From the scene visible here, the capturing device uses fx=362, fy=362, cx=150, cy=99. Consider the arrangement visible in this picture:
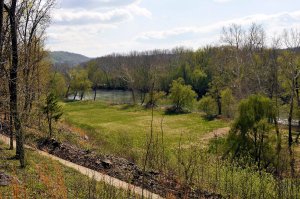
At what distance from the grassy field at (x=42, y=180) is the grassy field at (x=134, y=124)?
17845 mm

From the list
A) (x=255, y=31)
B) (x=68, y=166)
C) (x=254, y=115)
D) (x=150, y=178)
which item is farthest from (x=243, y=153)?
(x=255, y=31)

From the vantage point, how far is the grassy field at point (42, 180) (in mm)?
10312

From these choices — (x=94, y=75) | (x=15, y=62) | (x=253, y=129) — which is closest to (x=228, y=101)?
(x=253, y=129)

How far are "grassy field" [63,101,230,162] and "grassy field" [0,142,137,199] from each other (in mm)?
17845

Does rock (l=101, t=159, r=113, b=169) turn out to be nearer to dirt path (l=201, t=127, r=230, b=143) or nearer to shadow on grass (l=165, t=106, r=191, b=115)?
dirt path (l=201, t=127, r=230, b=143)

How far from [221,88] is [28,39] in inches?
1680

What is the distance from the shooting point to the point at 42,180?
12.4 metres

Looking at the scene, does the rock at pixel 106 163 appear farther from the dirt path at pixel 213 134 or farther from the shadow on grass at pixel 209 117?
the shadow on grass at pixel 209 117

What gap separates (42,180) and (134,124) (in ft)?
121

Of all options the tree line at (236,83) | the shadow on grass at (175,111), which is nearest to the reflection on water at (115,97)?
the tree line at (236,83)

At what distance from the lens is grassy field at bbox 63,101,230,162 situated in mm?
38213

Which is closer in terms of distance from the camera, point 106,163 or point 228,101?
point 106,163

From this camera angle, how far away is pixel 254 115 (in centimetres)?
2317

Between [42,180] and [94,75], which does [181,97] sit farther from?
[42,180]
